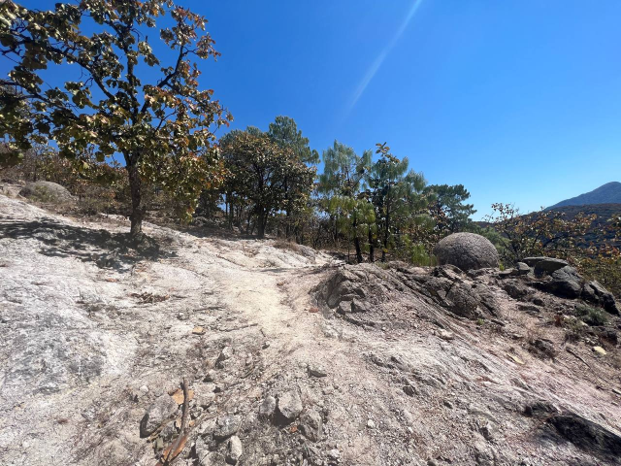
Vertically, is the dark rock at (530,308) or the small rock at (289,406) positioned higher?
the dark rock at (530,308)

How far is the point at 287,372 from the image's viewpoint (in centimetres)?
281

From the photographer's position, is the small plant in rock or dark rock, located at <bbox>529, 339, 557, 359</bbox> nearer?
dark rock, located at <bbox>529, 339, 557, 359</bbox>

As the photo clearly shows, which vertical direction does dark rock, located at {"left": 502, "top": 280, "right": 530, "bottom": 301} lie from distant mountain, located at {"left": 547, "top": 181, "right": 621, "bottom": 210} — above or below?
below

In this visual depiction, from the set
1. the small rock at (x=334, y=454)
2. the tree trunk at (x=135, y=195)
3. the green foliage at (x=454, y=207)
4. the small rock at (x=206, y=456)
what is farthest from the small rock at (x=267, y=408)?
the green foliage at (x=454, y=207)

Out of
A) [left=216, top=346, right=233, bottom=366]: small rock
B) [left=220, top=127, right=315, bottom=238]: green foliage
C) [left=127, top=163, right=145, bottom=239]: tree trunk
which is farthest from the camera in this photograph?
[left=220, top=127, right=315, bottom=238]: green foliage

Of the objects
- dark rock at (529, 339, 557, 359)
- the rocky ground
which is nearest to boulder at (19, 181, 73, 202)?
the rocky ground

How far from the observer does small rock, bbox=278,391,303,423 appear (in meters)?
2.27

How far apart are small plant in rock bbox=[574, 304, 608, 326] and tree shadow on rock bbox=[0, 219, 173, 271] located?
9.98 metres

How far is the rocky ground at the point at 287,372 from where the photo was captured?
212cm

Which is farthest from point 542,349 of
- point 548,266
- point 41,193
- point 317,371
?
point 41,193

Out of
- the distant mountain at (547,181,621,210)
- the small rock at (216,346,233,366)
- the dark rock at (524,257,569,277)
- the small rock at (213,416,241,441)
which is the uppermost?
the distant mountain at (547,181,621,210)

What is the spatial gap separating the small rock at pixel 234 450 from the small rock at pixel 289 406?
0.39 metres

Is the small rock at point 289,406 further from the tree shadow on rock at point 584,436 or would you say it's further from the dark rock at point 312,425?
the tree shadow on rock at point 584,436

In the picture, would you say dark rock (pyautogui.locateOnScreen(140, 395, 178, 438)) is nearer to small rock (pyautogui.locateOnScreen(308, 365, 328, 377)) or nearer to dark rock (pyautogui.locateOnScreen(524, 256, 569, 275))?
small rock (pyautogui.locateOnScreen(308, 365, 328, 377))
